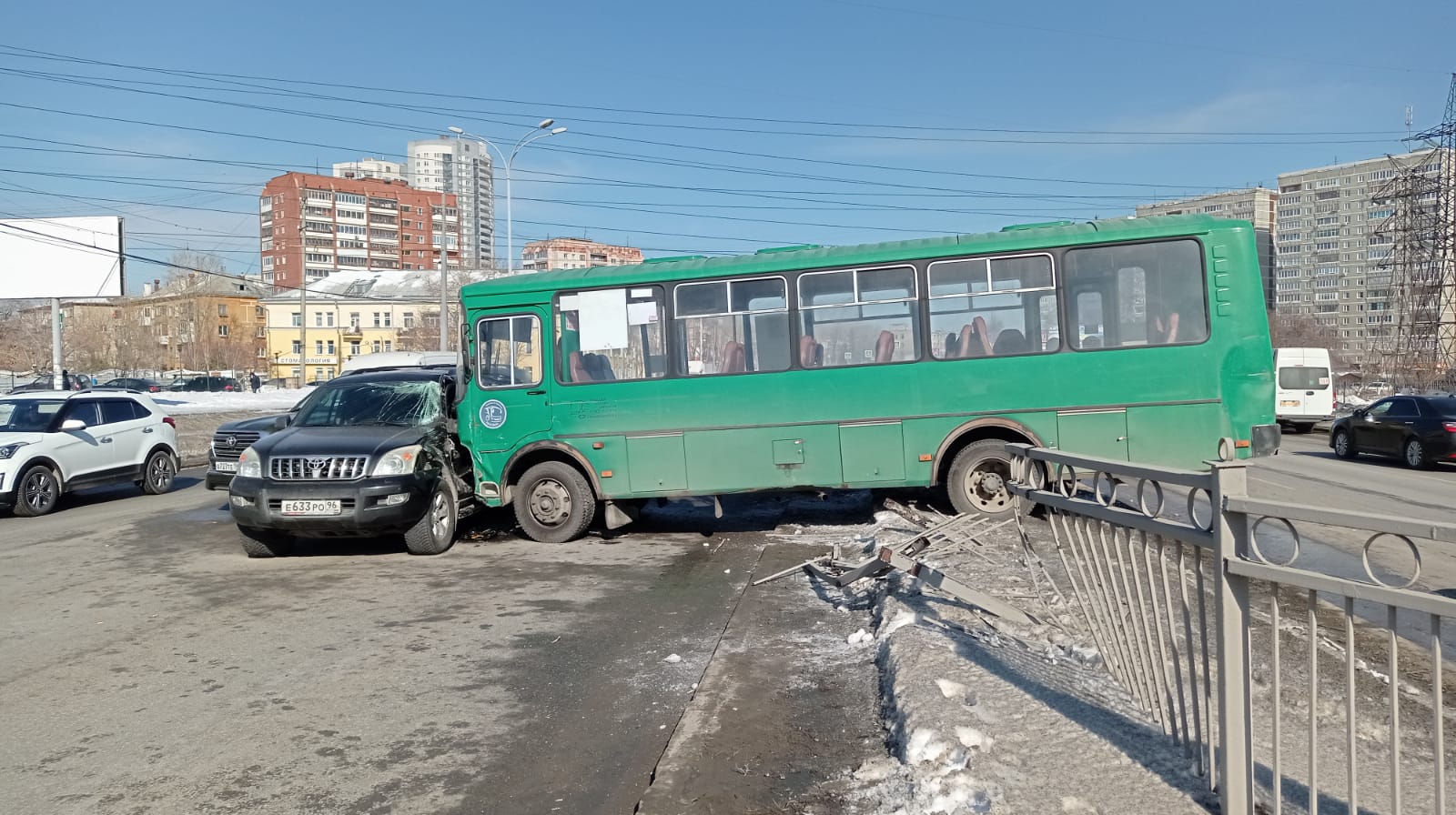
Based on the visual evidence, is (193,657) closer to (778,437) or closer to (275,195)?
(778,437)

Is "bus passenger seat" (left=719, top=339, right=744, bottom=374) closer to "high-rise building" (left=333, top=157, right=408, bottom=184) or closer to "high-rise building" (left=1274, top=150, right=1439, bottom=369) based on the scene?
"high-rise building" (left=1274, top=150, right=1439, bottom=369)

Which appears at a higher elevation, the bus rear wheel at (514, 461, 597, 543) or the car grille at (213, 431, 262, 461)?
the car grille at (213, 431, 262, 461)

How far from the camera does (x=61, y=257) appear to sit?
35.2m

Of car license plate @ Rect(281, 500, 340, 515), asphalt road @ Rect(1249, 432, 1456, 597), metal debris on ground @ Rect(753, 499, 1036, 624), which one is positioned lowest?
asphalt road @ Rect(1249, 432, 1456, 597)

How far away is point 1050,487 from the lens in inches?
205

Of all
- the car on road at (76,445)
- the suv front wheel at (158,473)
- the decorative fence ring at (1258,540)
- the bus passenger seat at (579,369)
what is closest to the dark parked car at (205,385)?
the suv front wheel at (158,473)

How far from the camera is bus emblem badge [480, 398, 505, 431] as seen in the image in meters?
11.1

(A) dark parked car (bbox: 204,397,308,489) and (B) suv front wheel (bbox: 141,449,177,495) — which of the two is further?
(B) suv front wheel (bbox: 141,449,177,495)

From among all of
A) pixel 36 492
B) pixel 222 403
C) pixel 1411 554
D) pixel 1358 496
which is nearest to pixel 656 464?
pixel 1411 554

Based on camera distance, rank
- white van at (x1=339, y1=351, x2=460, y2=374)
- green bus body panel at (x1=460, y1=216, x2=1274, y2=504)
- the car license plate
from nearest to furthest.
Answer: the car license plate, green bus body panel at (x1=460, y1=216, x2=1274, y2=504), white van at (x1=339, y1=351, x2=460, y2=374)

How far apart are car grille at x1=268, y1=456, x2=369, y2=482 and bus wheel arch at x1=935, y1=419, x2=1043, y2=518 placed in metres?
5.96

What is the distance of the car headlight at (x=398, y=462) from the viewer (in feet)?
32.0

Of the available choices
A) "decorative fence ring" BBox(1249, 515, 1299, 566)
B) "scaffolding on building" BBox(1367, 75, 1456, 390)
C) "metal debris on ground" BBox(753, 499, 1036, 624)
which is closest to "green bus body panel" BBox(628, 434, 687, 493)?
"metal debris on ground" BBox(753, 499, 1036, 624)

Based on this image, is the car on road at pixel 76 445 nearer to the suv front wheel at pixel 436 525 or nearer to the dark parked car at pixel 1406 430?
the suv front wheel at pixel 436 525
